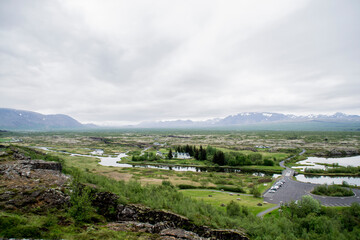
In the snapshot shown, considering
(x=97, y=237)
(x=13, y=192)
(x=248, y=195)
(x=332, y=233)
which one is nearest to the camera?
(x=97, y=237)

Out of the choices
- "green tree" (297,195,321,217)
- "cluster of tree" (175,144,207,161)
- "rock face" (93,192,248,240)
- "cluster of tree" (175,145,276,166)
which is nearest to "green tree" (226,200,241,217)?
"green tree" (297,195,321,217)

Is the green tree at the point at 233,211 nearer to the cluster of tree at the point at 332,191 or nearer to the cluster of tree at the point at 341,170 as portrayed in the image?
the cluster of tree at the point at 332,191

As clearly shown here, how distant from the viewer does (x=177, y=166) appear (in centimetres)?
10144

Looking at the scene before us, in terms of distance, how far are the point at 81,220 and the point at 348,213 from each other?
49957 millimetres

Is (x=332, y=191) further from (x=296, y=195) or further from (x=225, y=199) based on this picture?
(x=225, y=199)

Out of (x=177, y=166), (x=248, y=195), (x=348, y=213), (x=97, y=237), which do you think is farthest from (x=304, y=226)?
(x=177, y=166)

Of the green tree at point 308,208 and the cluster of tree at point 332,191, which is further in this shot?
the cluster of tree at point 332,191

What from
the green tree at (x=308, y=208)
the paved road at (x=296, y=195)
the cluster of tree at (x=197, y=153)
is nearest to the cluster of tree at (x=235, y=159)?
the cluster of tree at (x=197, y=153)

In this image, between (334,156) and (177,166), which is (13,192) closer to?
(177,166)

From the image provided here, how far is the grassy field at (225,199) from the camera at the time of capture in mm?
43662

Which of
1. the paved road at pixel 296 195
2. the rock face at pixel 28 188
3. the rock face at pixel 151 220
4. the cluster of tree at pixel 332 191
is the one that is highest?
the rock face at pixel 28 188

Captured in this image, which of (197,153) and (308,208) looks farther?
(197,153)

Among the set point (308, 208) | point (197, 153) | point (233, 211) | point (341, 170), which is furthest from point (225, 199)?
point (197, 153)

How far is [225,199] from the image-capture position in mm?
49906
